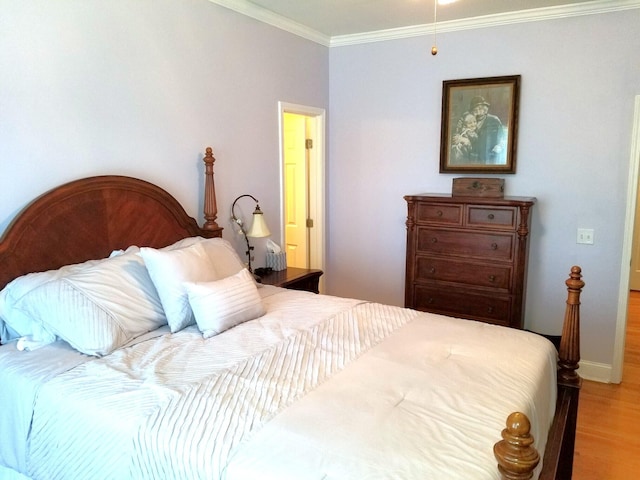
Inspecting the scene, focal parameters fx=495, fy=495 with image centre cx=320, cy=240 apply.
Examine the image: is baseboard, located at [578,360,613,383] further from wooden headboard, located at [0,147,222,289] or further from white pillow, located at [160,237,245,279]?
wooden headboard, located at [0,147,222,289]

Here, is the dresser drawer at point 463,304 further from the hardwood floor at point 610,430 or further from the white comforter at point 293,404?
the white comforter at point 293,404

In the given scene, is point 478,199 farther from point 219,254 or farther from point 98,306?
point 98,306

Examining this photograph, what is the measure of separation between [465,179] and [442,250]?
59 centimetres

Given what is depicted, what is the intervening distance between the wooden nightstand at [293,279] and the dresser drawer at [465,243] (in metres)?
0.86

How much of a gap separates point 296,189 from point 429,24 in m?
1.83

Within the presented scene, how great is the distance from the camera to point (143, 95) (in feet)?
9.39

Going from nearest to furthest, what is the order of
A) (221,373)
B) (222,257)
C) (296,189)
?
1. (221,373)
2. (222,257)
3. (296,189)

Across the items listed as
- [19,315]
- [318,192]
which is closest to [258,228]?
[318,192]

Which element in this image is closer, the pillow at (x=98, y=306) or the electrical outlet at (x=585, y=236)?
the pillow at (x=98, y=306)

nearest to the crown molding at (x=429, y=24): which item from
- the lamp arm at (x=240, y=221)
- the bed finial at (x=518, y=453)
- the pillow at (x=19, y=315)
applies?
the lamp arm at (x=240, y=221)

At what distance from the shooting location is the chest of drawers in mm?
3543

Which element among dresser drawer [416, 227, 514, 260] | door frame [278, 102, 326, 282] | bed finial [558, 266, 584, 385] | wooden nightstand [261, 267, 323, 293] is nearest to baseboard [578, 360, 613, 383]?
dresser drawer [416, 227, 514, 260]

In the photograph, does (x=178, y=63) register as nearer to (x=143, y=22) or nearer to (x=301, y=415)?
(x=143, y=22)

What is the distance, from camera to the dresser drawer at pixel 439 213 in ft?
12.1
